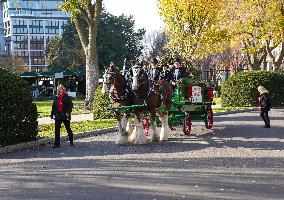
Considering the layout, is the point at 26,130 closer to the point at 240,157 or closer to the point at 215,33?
the point at 240,157

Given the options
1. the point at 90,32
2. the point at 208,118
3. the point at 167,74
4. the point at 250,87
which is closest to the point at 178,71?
the point at 167,74

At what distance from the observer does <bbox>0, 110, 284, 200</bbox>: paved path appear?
9.03 m

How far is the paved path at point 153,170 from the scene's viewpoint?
356 inches

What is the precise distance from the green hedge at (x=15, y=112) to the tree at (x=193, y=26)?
77.5 ft

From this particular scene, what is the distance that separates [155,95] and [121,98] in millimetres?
1066

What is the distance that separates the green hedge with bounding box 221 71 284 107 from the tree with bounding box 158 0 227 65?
5259 mm

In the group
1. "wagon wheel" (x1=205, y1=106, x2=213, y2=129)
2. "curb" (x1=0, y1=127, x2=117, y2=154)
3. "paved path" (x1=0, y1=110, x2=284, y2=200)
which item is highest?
"wagon wheel" (x1=205, y1=106, x2=213, y2=129)

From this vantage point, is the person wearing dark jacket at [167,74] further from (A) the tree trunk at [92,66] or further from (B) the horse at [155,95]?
(A) the tree trunk at [92,66]

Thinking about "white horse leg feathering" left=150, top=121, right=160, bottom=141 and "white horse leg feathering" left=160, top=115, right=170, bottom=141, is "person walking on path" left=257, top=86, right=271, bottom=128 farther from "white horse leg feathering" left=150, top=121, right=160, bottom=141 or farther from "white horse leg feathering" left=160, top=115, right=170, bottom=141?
"white horse leg feathering" left=150, top=121, right=160, bottom=141

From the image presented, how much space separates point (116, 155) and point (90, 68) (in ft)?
51.4

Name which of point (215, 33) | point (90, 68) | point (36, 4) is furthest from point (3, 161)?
point (36, 4)

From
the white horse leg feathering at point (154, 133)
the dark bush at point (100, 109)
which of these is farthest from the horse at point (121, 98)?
the dark bush at point (100, 109)

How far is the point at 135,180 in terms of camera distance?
10109mm

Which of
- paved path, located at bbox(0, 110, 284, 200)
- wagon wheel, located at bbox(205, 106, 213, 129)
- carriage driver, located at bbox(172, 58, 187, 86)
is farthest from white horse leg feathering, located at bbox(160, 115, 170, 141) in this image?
wagon wheel, located at bbox(205, 106, 213, 129)
